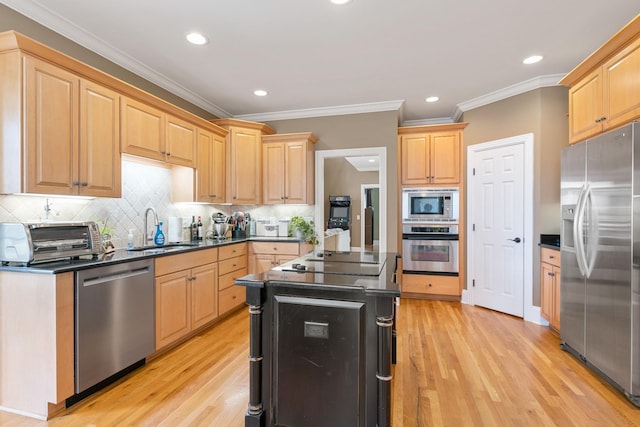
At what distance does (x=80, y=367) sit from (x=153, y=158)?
5.97ft

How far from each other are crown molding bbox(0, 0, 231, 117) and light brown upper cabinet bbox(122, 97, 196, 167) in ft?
1.72

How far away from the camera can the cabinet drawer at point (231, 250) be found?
356 centimetres

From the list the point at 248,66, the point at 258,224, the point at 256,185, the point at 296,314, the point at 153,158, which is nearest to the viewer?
the point at 296,314

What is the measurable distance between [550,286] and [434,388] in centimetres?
197

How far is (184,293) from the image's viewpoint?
2959 millimetres

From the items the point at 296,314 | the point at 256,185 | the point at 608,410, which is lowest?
the point at 608,410

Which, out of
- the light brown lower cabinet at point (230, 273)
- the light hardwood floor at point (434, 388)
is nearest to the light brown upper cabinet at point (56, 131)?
the light brown lower cabinet at point (230, 273)

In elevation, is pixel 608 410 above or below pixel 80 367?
below

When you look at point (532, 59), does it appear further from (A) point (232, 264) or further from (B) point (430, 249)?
(A) point (232, 264)

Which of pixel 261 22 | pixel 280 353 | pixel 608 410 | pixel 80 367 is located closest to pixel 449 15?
pixel 261 22

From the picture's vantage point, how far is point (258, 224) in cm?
477

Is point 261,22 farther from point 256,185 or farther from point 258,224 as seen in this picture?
point 258,224

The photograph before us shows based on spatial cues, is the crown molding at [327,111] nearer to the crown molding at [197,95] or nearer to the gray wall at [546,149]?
the crown molding at [197,95]

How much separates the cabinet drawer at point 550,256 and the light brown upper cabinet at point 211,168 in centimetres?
389
